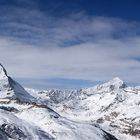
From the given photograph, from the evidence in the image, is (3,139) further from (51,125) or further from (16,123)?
(51,125)

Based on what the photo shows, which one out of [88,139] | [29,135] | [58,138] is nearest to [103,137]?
[88,139]

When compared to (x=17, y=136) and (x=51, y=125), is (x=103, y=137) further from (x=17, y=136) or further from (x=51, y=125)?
(x=17, y=136)

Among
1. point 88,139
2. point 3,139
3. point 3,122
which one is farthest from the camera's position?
point 88,139

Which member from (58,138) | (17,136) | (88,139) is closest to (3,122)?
(17,136)

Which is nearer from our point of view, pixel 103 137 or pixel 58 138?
pixel 58 138

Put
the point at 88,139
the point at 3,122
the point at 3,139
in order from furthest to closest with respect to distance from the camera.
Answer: the point at 88,139, the point at 3,122, the point at 3,139

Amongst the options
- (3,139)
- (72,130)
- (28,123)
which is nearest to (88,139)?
(72,130)

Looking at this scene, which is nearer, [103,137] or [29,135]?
[29,135]

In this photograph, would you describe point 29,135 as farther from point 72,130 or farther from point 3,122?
point 72,130
